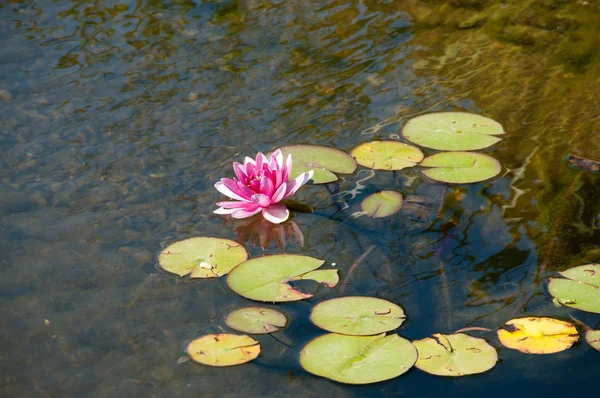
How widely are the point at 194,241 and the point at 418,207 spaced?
0.93m

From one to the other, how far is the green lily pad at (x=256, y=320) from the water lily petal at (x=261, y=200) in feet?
1.78

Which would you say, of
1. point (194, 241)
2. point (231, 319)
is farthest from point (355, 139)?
point (231, 319)

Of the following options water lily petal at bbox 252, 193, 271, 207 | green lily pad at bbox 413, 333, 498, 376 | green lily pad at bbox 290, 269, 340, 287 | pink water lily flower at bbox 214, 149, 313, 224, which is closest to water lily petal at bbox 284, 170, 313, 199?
pink water lily flower at bbox 214, 149, 313, 224

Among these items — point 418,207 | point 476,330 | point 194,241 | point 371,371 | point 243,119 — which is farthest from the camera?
point 243,119

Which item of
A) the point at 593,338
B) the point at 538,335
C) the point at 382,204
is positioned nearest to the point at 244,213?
the point at 382,204

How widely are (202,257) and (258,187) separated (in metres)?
0.38

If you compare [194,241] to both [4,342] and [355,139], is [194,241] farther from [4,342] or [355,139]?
[355,139]

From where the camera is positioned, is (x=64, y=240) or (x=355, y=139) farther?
(x=355, y=139)

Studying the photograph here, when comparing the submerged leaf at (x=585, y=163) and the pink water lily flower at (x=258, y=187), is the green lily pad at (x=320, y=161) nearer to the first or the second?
the pink water lily flower at (x=258, y=187)

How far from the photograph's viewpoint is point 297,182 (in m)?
2.72

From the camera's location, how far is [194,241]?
8.38 feet

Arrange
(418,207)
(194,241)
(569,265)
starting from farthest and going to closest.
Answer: (418,207) → (194,241) → (569,265)

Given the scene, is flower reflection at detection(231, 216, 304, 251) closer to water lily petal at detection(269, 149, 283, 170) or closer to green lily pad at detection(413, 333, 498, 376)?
water lily petal at detection(269, 149, 283, 170)

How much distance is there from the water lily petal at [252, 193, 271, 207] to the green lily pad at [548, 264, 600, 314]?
112 cm
